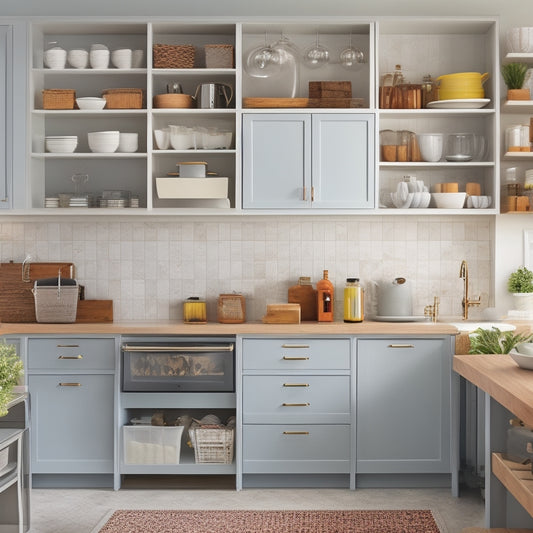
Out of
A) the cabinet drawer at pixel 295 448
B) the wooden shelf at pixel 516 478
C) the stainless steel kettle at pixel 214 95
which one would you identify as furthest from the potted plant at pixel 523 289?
the stainless steel kettle at pixel 214 95

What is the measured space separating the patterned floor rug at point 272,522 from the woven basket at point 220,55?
265 centimetres

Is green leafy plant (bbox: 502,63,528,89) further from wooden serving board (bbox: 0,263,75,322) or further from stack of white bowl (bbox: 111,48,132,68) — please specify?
wooden serving board (bbox: 0,263,75,322)

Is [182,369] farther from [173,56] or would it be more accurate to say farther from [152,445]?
[173,56]

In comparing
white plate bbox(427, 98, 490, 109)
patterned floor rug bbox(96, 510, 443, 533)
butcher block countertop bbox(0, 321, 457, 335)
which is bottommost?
patterned floor rug bbox(96, 510, 443, 533)

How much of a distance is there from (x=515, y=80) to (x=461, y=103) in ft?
1.20

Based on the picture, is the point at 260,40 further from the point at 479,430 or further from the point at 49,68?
the point at 479,430

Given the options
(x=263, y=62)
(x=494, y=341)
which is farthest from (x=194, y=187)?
(x=494, y=341)

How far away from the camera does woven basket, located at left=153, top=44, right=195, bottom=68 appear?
4727 mm

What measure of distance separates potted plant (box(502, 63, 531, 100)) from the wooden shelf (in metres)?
2.48

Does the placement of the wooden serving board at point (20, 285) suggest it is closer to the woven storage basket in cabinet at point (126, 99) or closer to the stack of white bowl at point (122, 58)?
the woven storage basket in cabinet at point (126, 99)

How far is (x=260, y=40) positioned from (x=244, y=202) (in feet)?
3.68

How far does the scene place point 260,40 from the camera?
4.96 m

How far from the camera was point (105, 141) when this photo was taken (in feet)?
15.6

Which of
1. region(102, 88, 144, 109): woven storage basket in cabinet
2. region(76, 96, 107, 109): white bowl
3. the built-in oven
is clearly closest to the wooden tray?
region(102, 88, 144, 109): woven storage basket in cabinet
